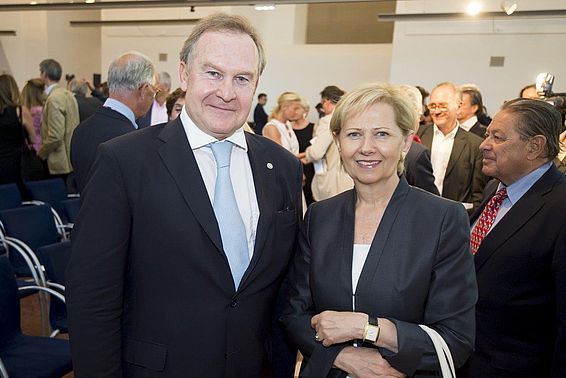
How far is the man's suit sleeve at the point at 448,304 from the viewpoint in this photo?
4.71 feet

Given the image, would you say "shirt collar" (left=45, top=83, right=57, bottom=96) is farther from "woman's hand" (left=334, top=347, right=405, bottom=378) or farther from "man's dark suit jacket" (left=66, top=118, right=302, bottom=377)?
"woman's hand" (left=334, top=347, right=405, bottom=378)

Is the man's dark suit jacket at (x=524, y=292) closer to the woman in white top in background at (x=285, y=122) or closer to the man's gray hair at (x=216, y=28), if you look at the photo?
the man's gray hair at (x=216, y=28)

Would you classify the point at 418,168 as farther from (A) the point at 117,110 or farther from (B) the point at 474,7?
(B) the point at 474,7

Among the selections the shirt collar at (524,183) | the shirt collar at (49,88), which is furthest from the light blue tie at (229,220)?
the shirt collar at (49,88)

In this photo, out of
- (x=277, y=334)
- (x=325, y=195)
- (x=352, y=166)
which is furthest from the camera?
(x=325, y=195)

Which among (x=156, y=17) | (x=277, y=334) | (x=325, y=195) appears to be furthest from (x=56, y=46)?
(x=277, y=334)

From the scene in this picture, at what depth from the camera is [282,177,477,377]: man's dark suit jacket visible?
57.4 inches

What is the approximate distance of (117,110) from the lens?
116 inches

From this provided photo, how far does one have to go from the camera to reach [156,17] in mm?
13781

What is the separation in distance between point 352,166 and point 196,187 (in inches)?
19.1

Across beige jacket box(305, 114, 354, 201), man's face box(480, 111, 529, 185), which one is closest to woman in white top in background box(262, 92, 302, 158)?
beige jacket box(305, 114, 354, 201)

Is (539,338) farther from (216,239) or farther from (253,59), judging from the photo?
(253,59)

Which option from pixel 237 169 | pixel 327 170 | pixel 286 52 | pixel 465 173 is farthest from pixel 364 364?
pixel 286 52

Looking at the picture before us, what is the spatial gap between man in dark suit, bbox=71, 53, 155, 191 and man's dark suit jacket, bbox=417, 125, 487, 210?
2.22 metres
